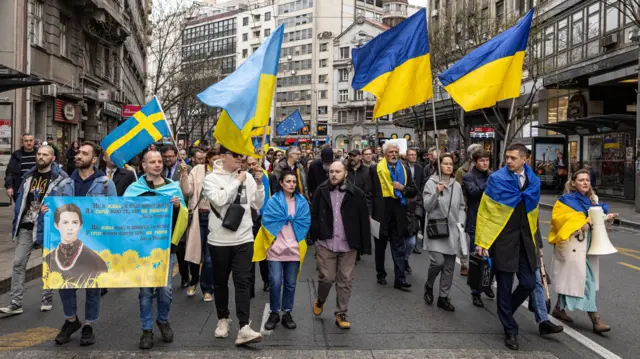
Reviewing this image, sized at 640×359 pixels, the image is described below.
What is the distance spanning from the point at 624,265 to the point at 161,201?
25.4ft

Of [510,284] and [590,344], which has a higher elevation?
[510,284]

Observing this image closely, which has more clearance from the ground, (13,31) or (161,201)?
(13,31)

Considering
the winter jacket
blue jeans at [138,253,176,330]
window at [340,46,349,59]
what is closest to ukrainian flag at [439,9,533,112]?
blue jeans at [138,253,176,330]

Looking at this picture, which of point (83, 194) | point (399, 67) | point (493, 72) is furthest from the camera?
point (399, 67)

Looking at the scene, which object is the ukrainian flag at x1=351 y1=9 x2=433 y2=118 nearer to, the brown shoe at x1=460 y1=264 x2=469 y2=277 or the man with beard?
the brown shoe at x1=460 y1=264 x2=469 y2=277

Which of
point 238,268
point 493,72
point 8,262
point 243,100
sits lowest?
point 8,262

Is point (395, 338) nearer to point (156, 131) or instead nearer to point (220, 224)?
point (220, 224)

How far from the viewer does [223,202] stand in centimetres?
538

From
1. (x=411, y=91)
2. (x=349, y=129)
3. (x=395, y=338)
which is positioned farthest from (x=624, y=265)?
(x=349, y=129)

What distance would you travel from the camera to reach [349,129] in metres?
82.5

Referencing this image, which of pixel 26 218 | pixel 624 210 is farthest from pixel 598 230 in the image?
pixel 624 210

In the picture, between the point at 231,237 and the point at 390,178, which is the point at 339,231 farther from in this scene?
the point at 390,178

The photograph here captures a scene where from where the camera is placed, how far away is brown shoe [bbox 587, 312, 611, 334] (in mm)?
5820

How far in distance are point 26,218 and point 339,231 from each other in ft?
11.4
